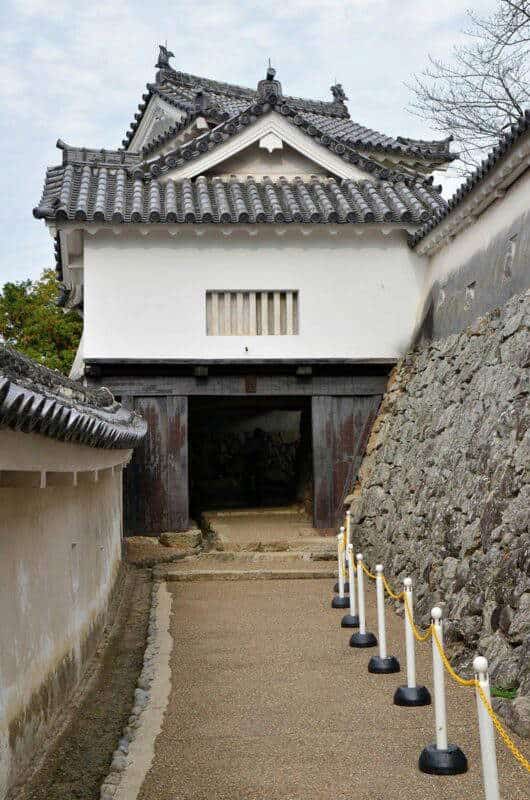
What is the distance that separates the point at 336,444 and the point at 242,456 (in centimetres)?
857

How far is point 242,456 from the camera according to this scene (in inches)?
965

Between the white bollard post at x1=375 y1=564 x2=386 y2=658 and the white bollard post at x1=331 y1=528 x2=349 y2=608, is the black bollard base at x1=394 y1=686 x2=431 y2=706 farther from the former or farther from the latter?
the white bollard post at x1=331 y1=528 x2=349 y2=608

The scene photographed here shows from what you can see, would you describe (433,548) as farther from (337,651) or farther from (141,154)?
(141,154)

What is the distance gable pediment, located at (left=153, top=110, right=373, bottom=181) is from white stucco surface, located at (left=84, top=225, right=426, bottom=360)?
1.83 metres

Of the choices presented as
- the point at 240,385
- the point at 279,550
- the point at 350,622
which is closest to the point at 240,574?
the point at 279,550

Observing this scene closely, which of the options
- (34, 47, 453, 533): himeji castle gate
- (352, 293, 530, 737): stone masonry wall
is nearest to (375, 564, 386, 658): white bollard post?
(352, 293, 530, 737): stone masonry wall

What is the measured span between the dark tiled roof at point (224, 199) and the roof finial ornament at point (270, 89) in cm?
149

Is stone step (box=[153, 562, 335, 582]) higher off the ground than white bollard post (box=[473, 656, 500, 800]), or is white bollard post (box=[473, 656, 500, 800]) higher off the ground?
white bollard post (box=[473, 656, 500, 800])

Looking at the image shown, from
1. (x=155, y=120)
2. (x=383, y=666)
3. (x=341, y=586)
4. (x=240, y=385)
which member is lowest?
(x=383, y=666)

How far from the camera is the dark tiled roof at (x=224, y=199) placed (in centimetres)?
1503

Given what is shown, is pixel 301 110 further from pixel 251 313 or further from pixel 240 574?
pixel 240 574

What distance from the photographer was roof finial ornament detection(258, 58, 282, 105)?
16.3 m

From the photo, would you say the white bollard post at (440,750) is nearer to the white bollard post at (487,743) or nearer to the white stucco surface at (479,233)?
the white bollard post at (487,743)

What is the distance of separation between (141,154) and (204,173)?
559cm
